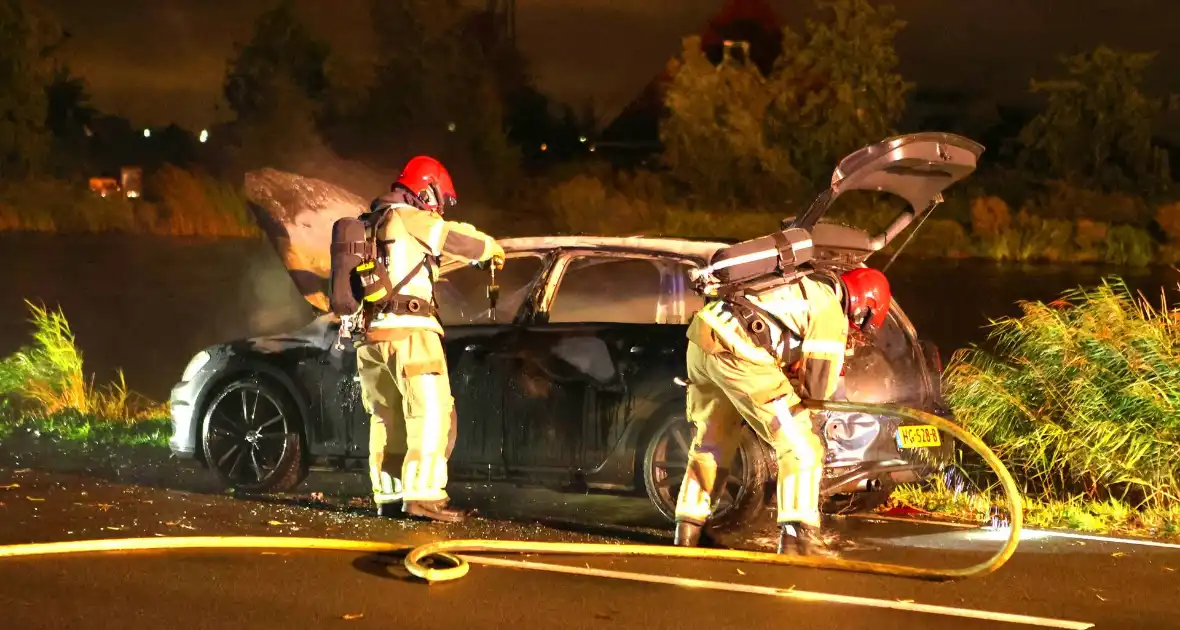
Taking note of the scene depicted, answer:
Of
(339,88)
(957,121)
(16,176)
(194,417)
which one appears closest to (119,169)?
(16,176)

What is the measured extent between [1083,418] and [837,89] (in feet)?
123

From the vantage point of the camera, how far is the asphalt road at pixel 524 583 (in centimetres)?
578

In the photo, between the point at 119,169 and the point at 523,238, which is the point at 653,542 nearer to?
the point at 523,238

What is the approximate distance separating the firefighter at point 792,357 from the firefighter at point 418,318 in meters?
1.38

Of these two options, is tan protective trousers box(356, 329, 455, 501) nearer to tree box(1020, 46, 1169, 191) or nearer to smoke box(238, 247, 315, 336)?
smoke box(238, 247, 315, 336)

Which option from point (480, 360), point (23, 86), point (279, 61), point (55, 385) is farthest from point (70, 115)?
point (480, 360)

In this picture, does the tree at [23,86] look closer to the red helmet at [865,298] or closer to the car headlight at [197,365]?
the car headlight at [197,365]

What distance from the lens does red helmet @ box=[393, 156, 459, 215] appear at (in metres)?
7.58

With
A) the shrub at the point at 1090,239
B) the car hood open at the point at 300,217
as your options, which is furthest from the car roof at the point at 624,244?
the shrub at the point at 1090,239

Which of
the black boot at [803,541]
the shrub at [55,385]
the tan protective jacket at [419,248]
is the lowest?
the black boot at [803,541]

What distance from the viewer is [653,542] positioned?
7.37 meters

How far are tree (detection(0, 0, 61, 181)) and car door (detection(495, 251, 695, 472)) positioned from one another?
4855 cm

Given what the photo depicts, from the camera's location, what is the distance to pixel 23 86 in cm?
5291

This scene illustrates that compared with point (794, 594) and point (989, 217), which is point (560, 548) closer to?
point (794, 594)
